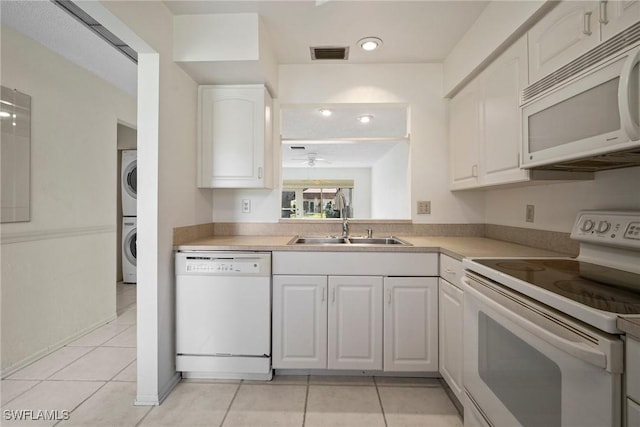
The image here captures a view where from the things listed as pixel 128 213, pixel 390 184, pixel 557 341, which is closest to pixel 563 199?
pixel 557 341

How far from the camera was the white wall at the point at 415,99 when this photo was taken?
255cm

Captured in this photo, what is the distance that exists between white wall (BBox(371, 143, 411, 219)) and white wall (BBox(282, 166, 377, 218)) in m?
0.27

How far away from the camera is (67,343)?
2471 mm

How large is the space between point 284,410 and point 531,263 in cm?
150

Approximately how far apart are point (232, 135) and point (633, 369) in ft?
7.61

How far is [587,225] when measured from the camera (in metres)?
1.38

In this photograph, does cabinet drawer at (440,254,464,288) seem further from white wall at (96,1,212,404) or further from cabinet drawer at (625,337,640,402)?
white wall at (96,1,212,404)

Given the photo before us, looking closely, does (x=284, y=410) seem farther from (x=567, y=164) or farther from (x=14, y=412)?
(x=567, y=164)

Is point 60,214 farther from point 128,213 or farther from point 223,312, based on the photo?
point 128,213

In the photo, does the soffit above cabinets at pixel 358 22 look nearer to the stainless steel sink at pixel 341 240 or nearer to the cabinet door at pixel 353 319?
the stainless steel sink at pixel 341 240

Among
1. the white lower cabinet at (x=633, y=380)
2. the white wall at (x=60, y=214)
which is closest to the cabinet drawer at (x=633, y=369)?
the white lower cabinet at (x=633, y=380)

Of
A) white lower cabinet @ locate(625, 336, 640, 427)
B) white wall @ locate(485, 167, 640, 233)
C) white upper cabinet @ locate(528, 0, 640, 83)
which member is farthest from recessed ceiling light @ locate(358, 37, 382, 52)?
white lower cabinet @ locate(625, 336, 640, 427)

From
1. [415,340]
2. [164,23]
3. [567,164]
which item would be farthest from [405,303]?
[164,23]

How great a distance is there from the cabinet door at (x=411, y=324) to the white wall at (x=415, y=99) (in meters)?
0.79
